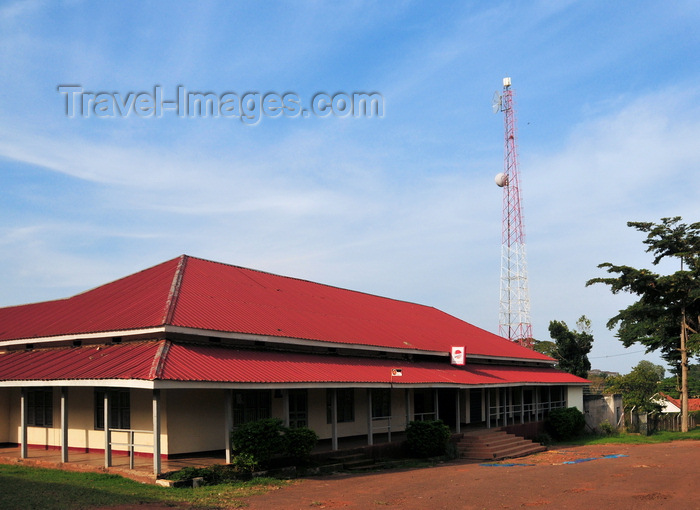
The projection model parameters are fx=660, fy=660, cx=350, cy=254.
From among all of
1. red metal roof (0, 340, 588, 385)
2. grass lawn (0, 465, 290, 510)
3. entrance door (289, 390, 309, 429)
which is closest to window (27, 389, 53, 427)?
red metal roof (0, 340, 588, 385)

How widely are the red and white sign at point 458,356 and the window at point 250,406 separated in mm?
10823

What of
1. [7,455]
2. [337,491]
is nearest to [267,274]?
[7,455]

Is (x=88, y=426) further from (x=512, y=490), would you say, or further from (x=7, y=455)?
(x=512, y=490)

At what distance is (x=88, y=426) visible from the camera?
19.5 m

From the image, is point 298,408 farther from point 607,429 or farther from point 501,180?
point 501,180

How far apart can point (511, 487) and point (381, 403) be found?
9.54m

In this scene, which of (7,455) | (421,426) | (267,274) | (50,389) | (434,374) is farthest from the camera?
(267,274)

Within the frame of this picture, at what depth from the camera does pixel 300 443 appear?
1731 centimetres

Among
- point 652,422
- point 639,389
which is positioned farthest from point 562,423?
point 652,422

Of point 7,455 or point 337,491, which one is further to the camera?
point 7,455

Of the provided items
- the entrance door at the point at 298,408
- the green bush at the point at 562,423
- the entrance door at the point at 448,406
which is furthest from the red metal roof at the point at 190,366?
the green bush at the point at 562,423

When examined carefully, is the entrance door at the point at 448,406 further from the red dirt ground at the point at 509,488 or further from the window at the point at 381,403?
the red dirt ground at the point at 509,488

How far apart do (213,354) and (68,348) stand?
5.02 meters

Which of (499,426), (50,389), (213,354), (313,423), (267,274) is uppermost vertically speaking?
(267,274)
